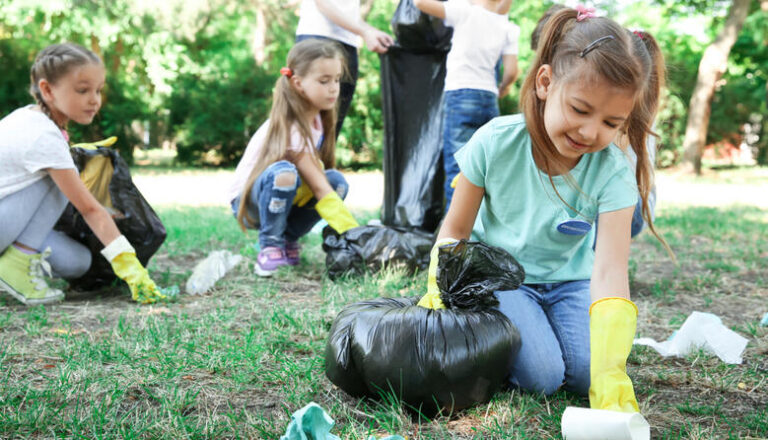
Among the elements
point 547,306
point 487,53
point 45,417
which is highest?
point 487,53

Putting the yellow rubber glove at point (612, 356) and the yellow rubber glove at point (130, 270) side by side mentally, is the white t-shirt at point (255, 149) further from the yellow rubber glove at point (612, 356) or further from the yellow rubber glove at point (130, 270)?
the yellow rubber glove at point (612, 356)

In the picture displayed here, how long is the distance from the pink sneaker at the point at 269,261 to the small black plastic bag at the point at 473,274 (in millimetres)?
1709

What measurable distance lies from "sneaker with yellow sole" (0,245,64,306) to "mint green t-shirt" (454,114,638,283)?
1.96 meters

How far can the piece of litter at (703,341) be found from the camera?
2240 mm

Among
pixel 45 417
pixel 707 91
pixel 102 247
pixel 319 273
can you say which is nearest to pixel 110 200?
pixel 102 247

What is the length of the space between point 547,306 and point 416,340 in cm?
63

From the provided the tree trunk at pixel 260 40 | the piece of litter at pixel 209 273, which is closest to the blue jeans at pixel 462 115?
the piece of litter at pixel 209 273

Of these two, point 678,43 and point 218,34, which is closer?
point 678,43

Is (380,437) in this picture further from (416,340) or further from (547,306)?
(547,306)

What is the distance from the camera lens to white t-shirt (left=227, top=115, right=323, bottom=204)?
356cm

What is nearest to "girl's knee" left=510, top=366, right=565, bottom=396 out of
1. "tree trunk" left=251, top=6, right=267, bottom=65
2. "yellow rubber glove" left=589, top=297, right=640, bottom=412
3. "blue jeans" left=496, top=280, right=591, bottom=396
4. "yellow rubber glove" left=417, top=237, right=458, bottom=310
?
"blue jeans" left=496, top=280, right=591, bottom=396

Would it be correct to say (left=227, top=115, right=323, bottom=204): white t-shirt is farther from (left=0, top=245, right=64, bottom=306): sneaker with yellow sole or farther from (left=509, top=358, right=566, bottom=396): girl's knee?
(left=509, top=358, right=566, bottom=396): girl's knee

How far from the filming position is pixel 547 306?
2148mm

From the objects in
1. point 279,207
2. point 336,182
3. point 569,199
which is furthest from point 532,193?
point 336,182
